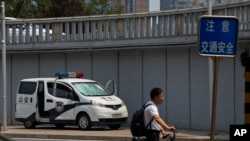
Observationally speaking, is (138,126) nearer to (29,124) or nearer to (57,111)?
(57,111)

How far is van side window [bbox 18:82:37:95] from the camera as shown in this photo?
25125 millimetres

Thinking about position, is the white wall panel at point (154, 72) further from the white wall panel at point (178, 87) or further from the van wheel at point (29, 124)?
the van wheel at point (29, 124)

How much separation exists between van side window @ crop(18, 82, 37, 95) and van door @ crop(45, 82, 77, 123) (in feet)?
2.45

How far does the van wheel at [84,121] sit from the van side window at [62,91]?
676 millimetres

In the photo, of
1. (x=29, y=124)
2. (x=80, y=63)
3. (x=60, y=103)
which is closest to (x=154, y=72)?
(x=80, y=63)

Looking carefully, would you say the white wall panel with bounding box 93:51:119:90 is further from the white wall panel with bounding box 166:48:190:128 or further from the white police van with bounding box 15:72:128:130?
the white wall panel with bounding box 166:48:190:128

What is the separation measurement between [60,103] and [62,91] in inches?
18.0

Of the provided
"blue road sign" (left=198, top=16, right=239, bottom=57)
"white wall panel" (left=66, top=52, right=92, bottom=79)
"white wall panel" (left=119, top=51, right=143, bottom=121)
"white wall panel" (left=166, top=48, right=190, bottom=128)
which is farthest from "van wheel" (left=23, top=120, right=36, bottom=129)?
"blue road sign" (left=198, top=16, right=239, bottom=57)

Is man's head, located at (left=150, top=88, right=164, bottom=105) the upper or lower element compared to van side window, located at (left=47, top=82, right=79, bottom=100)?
upper

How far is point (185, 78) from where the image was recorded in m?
24.6

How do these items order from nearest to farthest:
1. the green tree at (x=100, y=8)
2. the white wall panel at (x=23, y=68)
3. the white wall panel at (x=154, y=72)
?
the white wall panel at (x=154, y=72)
the white wall panel at (x=23, y=68)
the green tree at (x=100, y=8)

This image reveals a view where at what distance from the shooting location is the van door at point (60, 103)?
2388 centimetres

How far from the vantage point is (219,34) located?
8625mm

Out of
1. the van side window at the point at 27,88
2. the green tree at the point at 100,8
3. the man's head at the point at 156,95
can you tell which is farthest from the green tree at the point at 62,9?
the man's head at the point at 156,95
